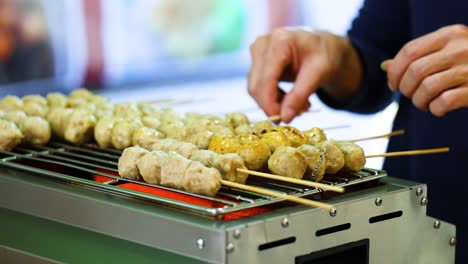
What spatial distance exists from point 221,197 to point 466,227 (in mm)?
1145

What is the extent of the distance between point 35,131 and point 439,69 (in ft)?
3.60

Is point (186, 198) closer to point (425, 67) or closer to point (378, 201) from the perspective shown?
point (378, 201)

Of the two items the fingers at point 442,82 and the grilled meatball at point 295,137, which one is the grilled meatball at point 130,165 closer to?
the grilled meatball at point 295,137

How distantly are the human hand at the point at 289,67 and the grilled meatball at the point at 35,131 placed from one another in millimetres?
672

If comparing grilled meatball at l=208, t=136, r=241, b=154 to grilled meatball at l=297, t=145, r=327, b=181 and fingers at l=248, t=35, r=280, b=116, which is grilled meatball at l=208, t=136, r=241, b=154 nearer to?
grilled meatball at l=297, t=145, r=327, b=181

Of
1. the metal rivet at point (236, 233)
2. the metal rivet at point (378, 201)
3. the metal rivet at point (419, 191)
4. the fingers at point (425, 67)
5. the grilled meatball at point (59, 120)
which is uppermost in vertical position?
the fingers at point (425, 67)

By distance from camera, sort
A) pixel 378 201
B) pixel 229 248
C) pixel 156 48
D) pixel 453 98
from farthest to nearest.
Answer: pixel 156 48, pixel 453 98, pixel 378 201, pixel 229 248

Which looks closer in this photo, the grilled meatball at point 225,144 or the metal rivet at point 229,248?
the metal rivet at point 229,248

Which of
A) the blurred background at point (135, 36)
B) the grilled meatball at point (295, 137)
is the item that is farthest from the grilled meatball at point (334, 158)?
the blurred background at point (135, 36)

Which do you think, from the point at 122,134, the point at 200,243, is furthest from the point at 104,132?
the point at 200,243

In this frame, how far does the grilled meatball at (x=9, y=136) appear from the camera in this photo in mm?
2176

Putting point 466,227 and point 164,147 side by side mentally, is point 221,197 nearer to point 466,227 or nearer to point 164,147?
point 164,147

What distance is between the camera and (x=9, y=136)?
218 centimetres

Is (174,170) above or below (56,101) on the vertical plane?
below
